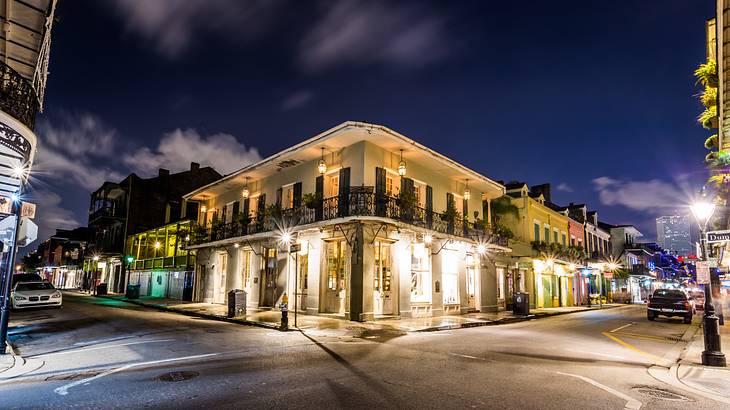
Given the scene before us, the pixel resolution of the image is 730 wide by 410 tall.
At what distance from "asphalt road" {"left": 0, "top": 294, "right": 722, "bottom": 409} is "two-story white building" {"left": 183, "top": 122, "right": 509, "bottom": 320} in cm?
459

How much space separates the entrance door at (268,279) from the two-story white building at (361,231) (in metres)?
0.06

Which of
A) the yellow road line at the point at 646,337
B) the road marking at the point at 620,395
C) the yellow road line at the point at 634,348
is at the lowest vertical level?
the yellow road line at the point at 646,337

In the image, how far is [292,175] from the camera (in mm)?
20375

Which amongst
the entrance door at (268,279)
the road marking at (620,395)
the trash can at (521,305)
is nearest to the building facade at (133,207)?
the entrance door at (268,279)

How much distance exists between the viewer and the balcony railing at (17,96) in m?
8.81

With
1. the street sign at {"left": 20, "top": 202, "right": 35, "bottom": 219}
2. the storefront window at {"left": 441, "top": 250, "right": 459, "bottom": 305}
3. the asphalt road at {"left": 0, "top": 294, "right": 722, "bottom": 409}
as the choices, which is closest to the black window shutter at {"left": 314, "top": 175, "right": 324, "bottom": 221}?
the asphalt road at {"left": 0, "top": 294, "right": 722, "bottom": 409}

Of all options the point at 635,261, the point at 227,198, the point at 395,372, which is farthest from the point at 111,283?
the point at 635,261

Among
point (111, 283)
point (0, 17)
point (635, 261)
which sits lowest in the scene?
point (111, 283)

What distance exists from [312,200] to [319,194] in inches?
22.8

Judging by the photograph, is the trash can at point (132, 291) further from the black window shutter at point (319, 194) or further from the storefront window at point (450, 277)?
the storefront window at point (450, 277)

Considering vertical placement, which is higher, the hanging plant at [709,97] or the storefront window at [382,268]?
the hanging plant at [709,97]

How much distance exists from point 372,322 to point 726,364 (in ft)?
32.8

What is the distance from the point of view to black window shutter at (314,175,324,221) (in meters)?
17.5

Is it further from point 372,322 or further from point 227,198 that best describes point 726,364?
A: point 227,198
